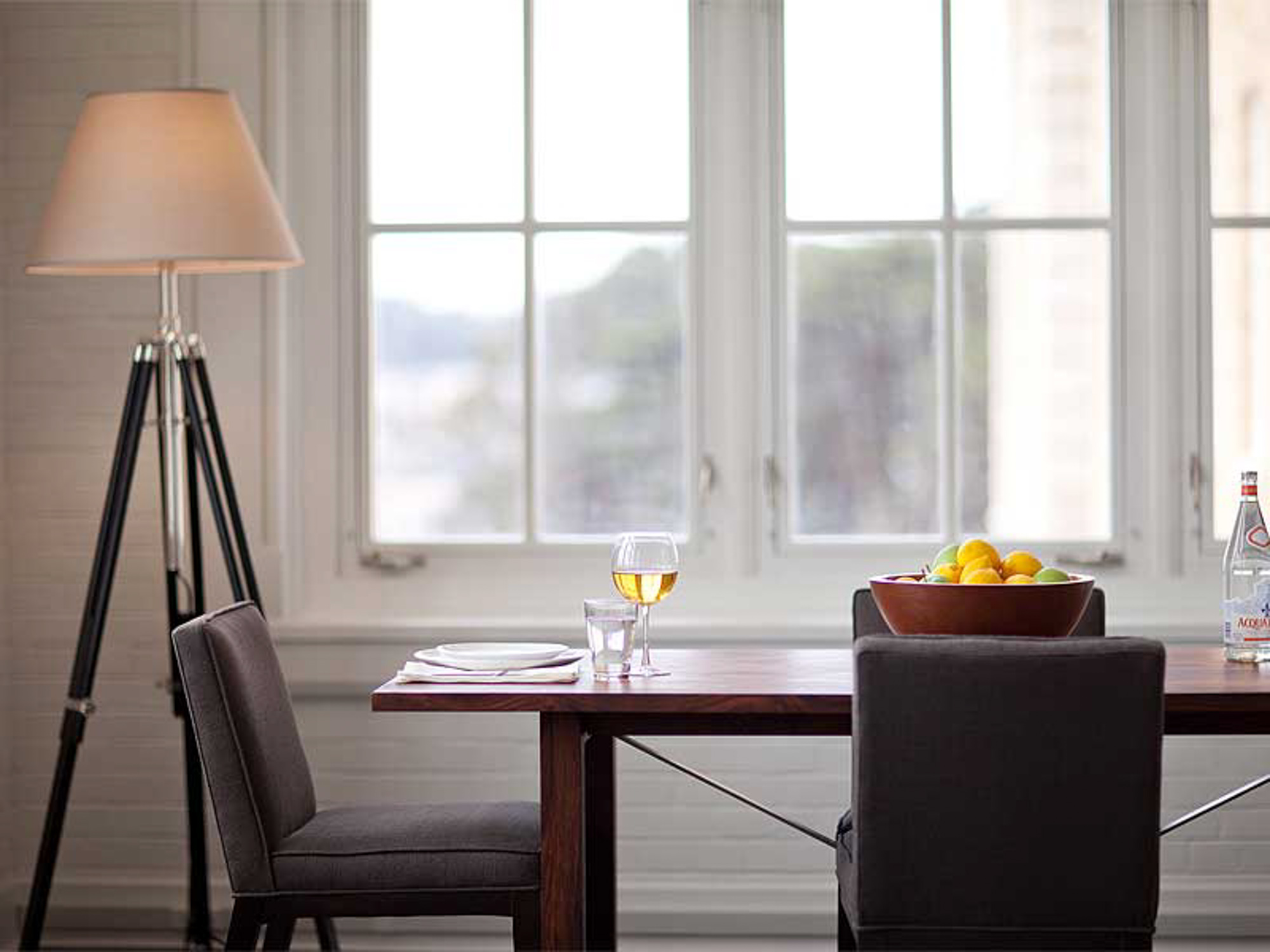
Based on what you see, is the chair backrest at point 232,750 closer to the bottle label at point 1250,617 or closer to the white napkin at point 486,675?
the white napkin at point 486,675

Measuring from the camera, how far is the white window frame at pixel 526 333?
3807mm

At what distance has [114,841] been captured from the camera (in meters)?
3.82

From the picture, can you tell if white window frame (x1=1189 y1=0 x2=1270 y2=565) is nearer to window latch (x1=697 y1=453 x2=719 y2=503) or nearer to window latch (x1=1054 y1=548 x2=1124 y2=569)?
window latch (x1=1054 y1=548 x2=1124 y2=569)

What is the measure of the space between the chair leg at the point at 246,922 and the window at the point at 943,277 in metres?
1.71

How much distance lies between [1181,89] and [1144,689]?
83.4 inches

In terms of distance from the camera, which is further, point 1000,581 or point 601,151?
point 601,151

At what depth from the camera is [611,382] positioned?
385 cm

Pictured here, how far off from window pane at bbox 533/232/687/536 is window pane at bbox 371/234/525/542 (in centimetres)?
7

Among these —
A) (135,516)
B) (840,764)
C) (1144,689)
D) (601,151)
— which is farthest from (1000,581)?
(135,516)

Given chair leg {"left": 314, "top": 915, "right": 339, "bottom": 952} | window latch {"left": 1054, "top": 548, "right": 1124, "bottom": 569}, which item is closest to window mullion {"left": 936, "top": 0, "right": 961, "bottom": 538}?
window latch {"left": 1054, "top": 548, "right": 1124, "bottom": 569}

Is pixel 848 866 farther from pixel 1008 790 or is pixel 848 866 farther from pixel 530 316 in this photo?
pixel 530 316

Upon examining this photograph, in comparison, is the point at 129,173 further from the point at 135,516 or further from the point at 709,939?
the point at 709,939

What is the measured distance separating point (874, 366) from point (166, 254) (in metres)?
1.63

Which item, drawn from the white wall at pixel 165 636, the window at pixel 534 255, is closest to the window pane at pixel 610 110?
the window at pixel 534 255
